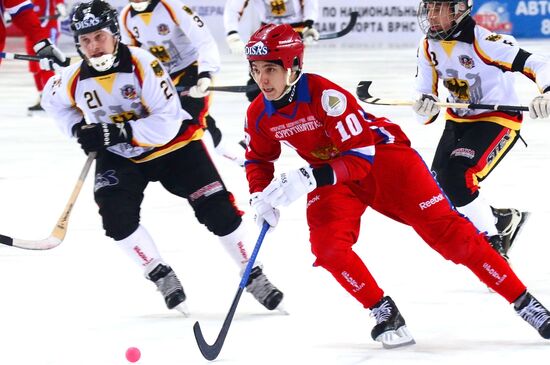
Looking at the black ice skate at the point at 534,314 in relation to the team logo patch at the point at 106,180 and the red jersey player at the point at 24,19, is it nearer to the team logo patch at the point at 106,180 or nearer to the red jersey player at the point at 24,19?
the team logo patch at the point at 106,180

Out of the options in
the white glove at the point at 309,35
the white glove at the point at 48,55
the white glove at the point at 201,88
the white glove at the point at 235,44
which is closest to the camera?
the white glove at the point at 201,88

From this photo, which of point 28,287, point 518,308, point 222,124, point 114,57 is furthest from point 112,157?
point 222,124

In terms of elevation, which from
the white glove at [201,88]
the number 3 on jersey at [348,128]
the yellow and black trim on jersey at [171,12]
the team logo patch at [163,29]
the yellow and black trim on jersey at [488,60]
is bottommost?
the white glove at [201,88]

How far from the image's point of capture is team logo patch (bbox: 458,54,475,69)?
4.44 meters

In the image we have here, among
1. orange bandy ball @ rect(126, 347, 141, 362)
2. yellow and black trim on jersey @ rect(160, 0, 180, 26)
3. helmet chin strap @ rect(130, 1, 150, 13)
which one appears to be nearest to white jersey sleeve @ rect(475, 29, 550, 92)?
orange bandy ball @ rect(126, 347, 141, 362)

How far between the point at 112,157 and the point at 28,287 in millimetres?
668

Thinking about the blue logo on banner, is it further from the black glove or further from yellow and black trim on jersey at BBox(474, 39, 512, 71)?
the black glove

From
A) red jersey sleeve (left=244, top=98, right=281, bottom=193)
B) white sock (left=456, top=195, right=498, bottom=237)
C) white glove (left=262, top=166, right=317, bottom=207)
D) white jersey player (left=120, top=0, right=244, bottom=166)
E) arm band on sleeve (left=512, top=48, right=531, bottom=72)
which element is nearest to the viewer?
white glove (left=262, top=166, right=317, bottom=207)

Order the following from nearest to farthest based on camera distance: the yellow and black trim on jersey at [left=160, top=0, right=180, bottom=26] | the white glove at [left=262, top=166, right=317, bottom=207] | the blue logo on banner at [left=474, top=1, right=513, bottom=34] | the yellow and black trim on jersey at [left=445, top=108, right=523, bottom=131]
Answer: the white glove at [left=262, top=166, right=317, bottom=207], the yellow and black trim on jersey at [left=445, top=108, right=523, bottom=131], the yellow and black trim on jersey at [left=160, top=0, right=180, bottom=26], the blue logo on banner at [left=474, top=1, right=513, bottom=34]

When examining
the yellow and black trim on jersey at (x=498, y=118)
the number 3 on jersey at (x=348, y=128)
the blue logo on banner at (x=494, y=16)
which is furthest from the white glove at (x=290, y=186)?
the blue logo on banner at (x=494, y=16)

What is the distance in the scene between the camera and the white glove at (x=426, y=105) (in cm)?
444

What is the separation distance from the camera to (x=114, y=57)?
4172 mm

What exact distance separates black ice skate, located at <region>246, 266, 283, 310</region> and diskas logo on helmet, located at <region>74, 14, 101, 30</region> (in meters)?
1.04

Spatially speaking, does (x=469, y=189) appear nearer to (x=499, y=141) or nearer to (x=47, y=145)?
(x=499, y=141)
